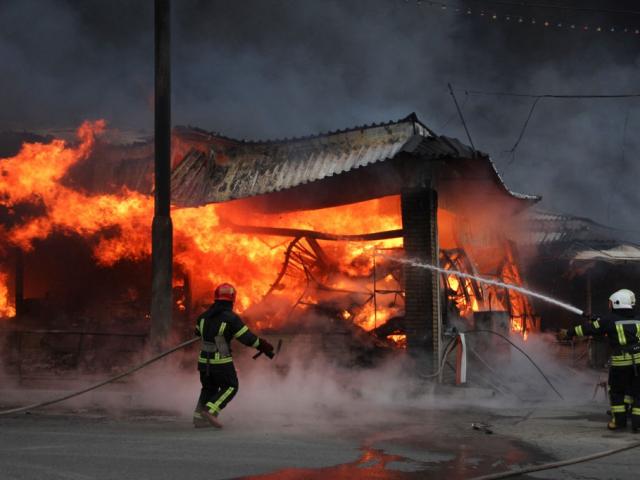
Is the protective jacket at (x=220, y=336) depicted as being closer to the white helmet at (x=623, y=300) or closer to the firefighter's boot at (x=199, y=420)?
the firefighter's boot at (x=199, y=420)

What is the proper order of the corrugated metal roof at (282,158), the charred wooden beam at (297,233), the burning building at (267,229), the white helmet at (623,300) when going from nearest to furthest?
the white helmet at (623,300), the burning building at (267,229), the corrugated metal roof at (282,158), the charred wooden beam at (297,233)

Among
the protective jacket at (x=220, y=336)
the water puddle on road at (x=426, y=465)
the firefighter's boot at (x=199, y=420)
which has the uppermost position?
the protective jacket at (x=220, y=336)

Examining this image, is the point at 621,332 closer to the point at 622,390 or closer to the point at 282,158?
the point at 622,390

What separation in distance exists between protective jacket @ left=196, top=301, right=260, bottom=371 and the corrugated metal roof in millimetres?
5016

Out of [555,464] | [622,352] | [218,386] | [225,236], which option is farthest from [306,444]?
[225,236]

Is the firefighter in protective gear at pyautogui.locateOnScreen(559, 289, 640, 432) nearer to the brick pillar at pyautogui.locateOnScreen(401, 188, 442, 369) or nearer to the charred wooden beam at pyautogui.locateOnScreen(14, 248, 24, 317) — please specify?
the brick pillar at pyautogui.locateOnScreen(401, 188, 442, 369)

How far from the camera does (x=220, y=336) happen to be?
8539 mm

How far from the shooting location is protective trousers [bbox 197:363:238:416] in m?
8.42

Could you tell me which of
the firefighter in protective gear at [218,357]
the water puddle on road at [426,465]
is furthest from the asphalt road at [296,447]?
the firefighter in protective gear at [218,357]

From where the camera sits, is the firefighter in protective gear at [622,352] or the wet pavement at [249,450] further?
the firefighter in protective gear at [622,352]

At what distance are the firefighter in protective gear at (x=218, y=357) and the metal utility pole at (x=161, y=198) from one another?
320cm

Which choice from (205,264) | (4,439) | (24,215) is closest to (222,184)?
(205,264)

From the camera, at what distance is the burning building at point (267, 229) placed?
13.4 meters

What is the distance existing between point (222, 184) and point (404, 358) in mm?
4974
